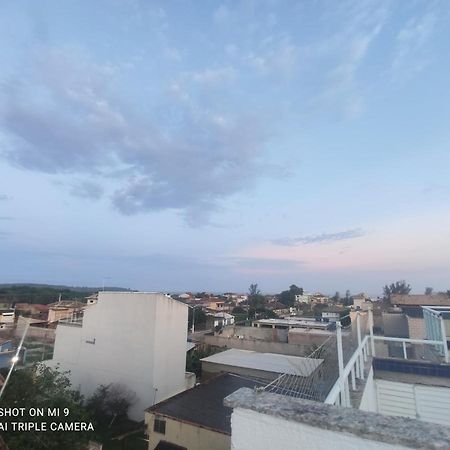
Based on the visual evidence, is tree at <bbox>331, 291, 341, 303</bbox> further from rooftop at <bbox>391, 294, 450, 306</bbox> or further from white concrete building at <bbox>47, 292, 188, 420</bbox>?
white concrete building at <bbox>47, 292, 188, 420</bbox>

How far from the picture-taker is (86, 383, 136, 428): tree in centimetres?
1337

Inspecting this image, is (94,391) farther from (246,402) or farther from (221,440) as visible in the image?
(246,402)

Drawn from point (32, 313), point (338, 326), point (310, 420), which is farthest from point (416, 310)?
point (32, 313)

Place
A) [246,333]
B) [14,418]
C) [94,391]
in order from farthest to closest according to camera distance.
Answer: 1. [246,333]
2. [94,391]
3. [14,418]

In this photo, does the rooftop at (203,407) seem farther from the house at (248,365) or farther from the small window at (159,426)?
the house at (248,365)

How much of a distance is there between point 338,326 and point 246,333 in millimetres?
25564

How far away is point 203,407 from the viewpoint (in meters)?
10.4

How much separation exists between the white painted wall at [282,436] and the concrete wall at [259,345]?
69.7 feet

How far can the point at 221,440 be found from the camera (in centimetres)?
877

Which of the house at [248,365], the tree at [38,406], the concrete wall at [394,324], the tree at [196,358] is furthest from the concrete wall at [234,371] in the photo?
the tree at [38,406]

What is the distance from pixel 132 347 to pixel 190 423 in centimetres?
621

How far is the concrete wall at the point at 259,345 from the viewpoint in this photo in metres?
21.6

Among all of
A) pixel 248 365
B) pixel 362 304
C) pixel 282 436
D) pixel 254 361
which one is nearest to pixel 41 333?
pixel 254 361

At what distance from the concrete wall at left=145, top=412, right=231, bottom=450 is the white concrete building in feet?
13.9
